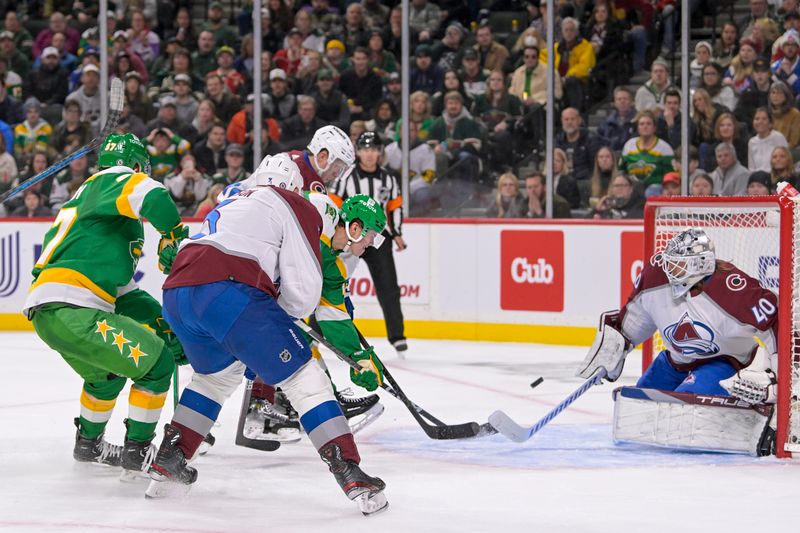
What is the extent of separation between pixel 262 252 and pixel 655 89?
5187 mm

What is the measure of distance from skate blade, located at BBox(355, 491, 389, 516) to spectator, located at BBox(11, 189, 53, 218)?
6067mm

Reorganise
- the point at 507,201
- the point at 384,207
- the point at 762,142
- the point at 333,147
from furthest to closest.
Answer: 1. the point at 507,201
2. the point at 762,142
3. the point at 384,207
4. the point at 333,147

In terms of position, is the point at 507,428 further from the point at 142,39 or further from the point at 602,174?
the point at 142,39

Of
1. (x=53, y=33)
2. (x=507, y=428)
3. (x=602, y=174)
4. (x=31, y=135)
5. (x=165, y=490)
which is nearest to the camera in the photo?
(x=165, y=490)

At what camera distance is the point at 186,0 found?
10172 millimetres

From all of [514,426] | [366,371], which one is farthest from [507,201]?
[366,371]

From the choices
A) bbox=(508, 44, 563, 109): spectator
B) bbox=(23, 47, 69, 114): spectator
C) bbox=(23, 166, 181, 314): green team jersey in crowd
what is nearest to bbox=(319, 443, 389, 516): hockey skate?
bbox=(23, 166, 181, 314): green team jersey in crowd

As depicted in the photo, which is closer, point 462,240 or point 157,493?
Answer: point 157,493

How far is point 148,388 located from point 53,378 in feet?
9.10

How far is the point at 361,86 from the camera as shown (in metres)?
9.12

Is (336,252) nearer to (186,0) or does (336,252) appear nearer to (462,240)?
(462,240)

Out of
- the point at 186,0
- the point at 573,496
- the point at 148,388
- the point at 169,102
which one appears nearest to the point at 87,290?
the point at 148,388

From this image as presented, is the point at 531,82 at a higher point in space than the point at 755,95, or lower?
higher

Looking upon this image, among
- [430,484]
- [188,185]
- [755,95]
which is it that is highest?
[755,95]
